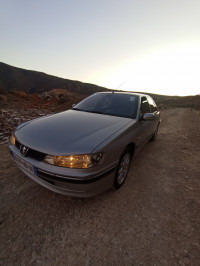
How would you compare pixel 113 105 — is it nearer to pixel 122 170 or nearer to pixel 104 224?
pixel 122 170

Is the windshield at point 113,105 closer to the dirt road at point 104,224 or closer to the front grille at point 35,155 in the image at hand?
the dirt road at point 104,224

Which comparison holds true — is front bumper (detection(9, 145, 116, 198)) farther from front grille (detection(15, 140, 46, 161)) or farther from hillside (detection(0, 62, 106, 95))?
hillside (detection(0, 62, 106, 95))

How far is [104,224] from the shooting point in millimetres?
1703

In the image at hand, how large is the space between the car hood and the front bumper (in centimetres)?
20

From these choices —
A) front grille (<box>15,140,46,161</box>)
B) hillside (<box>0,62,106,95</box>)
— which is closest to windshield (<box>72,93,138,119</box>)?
front grille (<box>15,140,46,161</box>)

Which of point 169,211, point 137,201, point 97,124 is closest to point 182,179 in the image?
point 169,211

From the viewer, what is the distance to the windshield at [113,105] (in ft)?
8.80

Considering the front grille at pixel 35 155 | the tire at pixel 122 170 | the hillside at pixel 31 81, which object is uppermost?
the hillside at pixel 31 81

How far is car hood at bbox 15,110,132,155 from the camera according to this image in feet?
5.19

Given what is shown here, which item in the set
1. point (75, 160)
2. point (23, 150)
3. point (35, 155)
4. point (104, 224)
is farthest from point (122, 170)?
point (23, 150)

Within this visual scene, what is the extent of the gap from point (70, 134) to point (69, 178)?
57 cm

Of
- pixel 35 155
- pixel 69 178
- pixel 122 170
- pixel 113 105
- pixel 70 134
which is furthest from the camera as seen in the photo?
pixel 113 105

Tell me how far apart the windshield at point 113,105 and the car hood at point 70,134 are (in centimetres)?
31

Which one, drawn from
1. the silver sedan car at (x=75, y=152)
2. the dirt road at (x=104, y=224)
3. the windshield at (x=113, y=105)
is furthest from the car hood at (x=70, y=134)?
the dirt road at (x=104, y=224)
